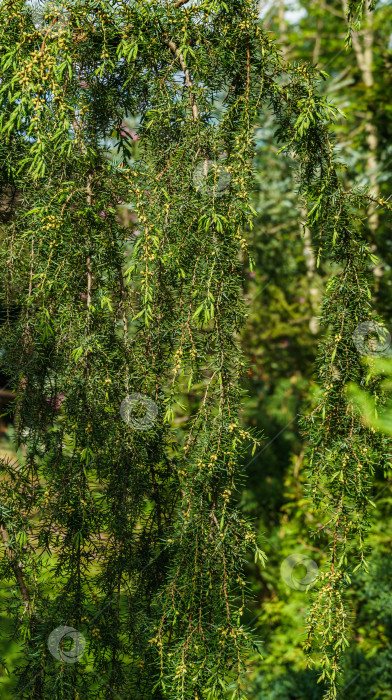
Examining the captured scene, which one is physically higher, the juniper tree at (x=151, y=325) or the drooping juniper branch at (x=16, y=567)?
the juniper tree at (x=151, y=325)

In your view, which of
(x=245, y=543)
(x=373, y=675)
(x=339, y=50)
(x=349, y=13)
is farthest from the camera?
(x=339, y=50)

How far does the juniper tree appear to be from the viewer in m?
0.63

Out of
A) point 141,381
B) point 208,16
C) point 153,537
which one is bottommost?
point 153,537

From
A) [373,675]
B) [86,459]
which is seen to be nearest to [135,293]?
[86,459]

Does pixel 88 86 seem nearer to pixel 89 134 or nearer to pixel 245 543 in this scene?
pixel 89 134

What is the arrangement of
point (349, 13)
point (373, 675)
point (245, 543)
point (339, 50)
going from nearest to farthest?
1. point (245, 543)
2. point (349, 13)
3. point (373, 675)
4. point (339, 50)

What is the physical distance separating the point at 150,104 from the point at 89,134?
0.40 ft

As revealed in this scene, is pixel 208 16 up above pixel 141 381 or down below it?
above

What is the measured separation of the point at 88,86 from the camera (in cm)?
72

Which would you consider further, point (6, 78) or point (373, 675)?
point (373, 675)

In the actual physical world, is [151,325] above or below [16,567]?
above

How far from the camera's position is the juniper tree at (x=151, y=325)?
633 mm

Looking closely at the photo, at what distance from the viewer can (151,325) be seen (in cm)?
75

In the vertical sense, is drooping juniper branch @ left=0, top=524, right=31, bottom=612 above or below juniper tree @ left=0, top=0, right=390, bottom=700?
below
